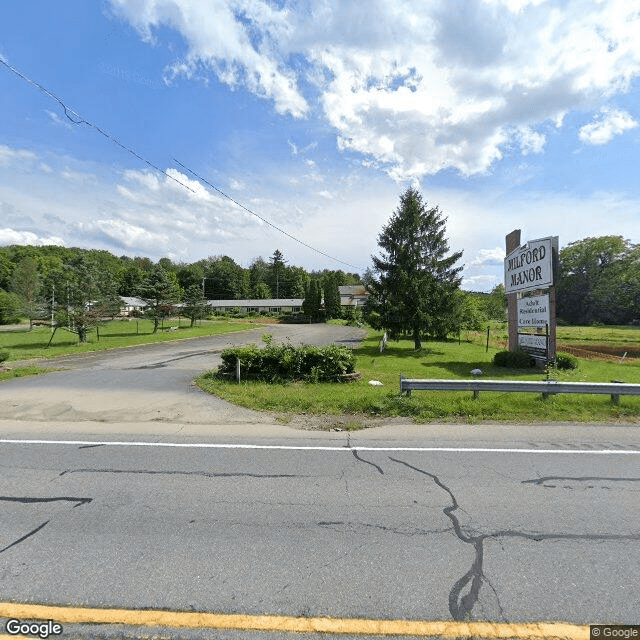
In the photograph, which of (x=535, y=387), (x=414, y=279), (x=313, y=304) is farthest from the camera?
(x=313, y=304)

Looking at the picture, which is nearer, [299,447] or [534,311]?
[299,447]

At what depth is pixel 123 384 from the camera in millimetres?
11797

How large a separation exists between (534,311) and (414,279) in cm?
848

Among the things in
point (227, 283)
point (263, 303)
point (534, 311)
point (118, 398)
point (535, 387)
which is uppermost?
point (227, 283)

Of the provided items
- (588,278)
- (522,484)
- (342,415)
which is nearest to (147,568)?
(522,484)

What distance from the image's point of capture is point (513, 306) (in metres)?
16.8

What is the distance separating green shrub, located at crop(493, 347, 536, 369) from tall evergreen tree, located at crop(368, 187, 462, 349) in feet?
21.2

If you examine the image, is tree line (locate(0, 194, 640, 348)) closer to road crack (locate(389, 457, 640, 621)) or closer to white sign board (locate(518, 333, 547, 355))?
white sign board (locate(518, 333, 547, 355))

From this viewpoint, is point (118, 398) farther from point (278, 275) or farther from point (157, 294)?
point (278, 275)

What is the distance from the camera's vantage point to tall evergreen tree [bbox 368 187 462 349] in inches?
890

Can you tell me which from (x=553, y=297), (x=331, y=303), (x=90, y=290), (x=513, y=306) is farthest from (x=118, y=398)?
(x=331, y=303)

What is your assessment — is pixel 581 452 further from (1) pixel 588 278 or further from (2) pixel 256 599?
(1) pixel 588 278

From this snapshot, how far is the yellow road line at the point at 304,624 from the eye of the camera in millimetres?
2408

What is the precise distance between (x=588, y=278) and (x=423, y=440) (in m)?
86.4
